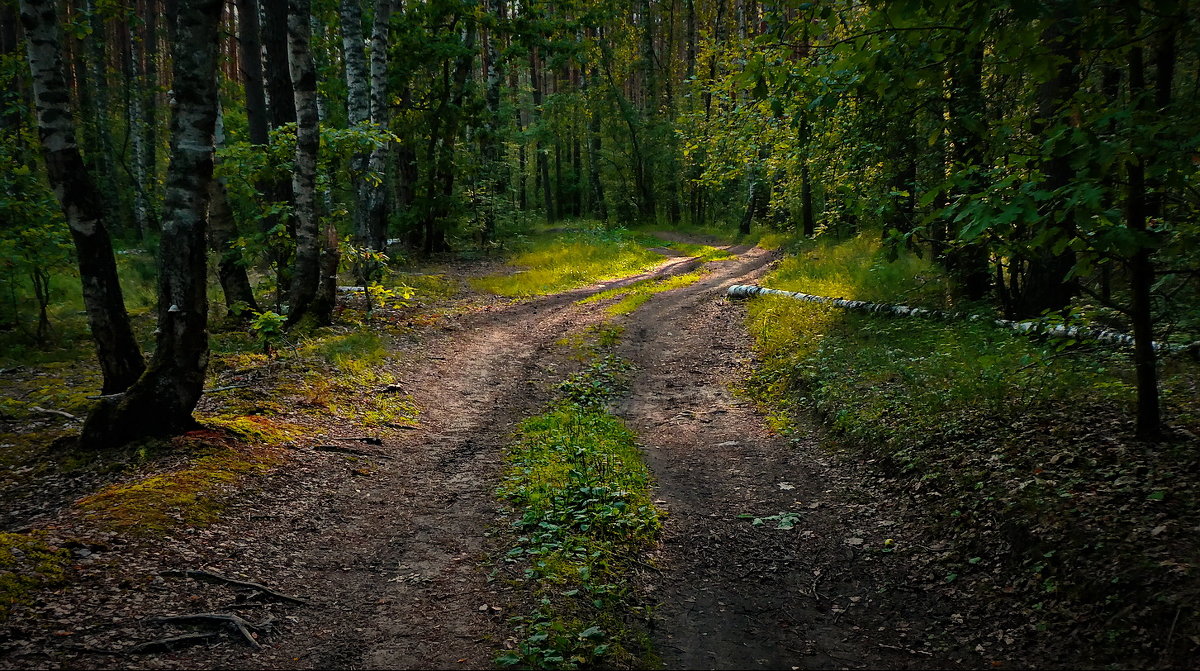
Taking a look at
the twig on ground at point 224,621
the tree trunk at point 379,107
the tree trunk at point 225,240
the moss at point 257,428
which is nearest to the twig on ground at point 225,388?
the moss at point 257,428

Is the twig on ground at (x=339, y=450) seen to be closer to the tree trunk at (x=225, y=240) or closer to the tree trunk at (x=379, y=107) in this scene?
the tree trunk at (x=225, y=240)

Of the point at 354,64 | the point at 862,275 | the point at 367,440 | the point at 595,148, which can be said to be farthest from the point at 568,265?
the point at 595,148

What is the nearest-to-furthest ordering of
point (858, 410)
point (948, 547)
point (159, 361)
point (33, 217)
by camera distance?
point (948, 547) < point (159, 361) < point (858, 410) < point (33, 217)

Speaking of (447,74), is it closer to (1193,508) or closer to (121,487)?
(121,487)

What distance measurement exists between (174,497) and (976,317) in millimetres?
9930

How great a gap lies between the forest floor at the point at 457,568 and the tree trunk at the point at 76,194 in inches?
74.2

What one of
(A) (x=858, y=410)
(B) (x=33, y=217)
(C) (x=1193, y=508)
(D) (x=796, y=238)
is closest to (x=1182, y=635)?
(C) (x=1193, y=508)

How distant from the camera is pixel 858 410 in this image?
748 centimetres

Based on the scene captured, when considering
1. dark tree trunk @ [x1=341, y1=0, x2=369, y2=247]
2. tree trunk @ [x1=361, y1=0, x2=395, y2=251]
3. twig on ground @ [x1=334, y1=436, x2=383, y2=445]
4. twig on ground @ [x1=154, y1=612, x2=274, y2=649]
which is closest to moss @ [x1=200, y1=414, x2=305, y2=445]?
twig on ground @ [x1=334, y1=436, x2=383, y2=445]

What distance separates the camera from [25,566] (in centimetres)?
384

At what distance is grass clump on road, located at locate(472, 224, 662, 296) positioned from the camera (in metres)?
18.1

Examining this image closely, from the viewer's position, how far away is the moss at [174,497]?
180 inches

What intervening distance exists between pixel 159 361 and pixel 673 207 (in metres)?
37.9

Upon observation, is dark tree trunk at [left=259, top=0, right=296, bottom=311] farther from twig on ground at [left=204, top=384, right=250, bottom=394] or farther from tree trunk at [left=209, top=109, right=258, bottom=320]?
twig on ground at [left=204, top=384, right=250, bottom=394]
